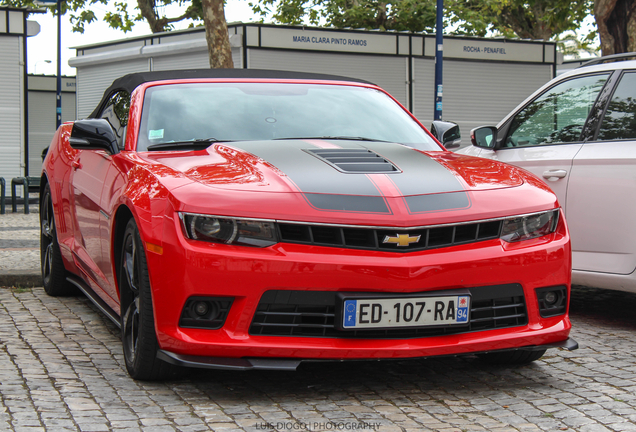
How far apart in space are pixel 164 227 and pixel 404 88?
23.0 meters

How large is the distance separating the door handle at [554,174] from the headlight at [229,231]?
2.75m

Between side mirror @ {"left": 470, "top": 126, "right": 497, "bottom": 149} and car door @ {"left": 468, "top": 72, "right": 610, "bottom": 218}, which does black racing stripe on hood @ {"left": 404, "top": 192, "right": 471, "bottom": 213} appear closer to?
car door @ {"left": 468, "top": 72, "right": 610, "bottom": 218}

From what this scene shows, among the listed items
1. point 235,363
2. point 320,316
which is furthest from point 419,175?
point 235,363

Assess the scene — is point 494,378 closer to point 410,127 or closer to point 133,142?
point 410,127

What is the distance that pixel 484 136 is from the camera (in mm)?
6176

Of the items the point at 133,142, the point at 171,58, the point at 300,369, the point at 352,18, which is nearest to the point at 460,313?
the point at 300,369

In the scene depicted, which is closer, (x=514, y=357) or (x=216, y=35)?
(x=514, y=357)

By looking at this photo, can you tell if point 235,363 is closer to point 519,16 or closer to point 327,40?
point 327,40

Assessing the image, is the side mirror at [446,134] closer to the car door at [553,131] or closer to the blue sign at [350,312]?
the car door at [553,131]

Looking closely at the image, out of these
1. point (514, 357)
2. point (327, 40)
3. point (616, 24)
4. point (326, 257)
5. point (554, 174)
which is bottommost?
point (514, 357)

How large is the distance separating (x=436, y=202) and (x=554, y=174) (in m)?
2.22

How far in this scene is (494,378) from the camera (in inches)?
159

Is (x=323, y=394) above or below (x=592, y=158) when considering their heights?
below

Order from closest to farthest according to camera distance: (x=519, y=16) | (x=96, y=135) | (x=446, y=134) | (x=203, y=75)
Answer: (x=96, y=135), (x=203, y=75), (x=446, y=134), (x=519, y=16)
